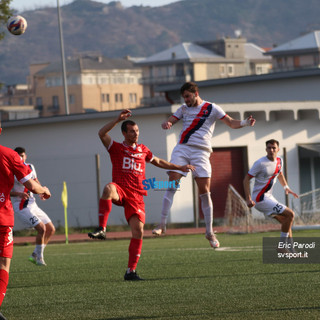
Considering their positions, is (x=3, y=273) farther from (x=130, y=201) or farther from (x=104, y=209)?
(x=130, y=201)

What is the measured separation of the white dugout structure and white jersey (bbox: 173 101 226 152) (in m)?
17.0

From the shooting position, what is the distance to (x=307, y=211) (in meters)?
31.2

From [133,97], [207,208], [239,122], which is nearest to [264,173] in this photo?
[207,208]

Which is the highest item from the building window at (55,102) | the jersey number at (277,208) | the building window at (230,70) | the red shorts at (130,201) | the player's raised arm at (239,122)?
the building window at (230,70)

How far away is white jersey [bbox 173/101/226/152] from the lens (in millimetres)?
14820

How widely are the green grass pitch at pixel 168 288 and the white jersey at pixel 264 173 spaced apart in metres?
1.21

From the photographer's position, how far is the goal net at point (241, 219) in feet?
94.3

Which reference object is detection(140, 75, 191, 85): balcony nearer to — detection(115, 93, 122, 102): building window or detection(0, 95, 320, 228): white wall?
detection(115, 93, 122, 102): building window

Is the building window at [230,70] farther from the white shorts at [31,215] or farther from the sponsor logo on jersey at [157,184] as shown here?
the sponsor logo on jersey at [157,184]

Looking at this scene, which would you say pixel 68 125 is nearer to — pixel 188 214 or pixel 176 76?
pixel 188 214

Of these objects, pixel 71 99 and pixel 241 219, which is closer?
pixel 241 219

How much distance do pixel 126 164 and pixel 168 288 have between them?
6.43 ft

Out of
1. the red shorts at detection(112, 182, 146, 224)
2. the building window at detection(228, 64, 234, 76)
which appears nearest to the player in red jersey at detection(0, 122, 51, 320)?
the red shorts at detection(112, 182, 146, 224)

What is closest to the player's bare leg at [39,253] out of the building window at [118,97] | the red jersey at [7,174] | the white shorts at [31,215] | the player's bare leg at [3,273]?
the white shorts at [31,215]
